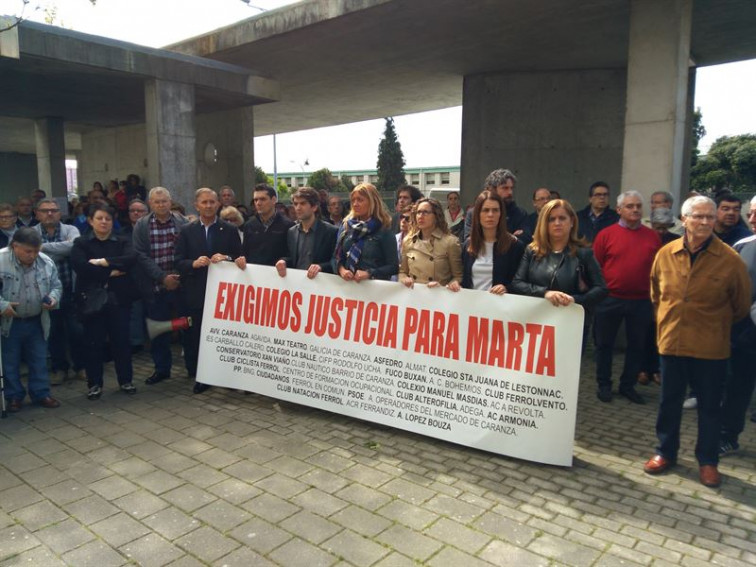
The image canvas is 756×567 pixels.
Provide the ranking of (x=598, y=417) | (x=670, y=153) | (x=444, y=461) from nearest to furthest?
1. (x=444, y=461)
2. (x=598, y=417)
3. (x=670, y=153)

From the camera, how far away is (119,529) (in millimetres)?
3223

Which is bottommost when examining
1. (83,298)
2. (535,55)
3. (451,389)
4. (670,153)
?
(451,389)

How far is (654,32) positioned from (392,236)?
5.77m

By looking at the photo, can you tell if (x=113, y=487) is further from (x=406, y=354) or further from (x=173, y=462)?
(x=406, y=354)

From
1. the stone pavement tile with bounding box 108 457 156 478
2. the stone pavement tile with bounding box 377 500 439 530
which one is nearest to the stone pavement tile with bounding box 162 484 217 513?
the stone pavement tile with bounding box 108 457 156 478

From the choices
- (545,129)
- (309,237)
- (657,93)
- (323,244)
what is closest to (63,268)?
(309,237)

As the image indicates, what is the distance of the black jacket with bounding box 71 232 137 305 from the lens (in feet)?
18.0

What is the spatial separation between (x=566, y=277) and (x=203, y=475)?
3.03 meters

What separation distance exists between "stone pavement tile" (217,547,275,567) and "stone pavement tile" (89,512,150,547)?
0.57 meters

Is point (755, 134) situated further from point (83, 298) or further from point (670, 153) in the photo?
point (83, 298)

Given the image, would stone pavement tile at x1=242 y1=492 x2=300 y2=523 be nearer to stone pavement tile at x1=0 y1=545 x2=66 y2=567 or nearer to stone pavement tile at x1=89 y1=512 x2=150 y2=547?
stone pavement tile at x1=89 y1=512 x2=150 y2=547

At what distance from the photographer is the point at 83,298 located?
549cm

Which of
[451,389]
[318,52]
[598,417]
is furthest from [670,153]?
[318,52]

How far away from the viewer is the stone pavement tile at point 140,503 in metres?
3.41
